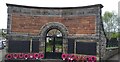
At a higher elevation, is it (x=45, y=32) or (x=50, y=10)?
(x=50, y=10)

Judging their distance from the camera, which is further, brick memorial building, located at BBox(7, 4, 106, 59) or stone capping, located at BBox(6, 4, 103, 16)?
stone capping, located at BBox(6, 4, 103, 16)

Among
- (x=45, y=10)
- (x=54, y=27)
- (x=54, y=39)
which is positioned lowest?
(x=54, y=39)

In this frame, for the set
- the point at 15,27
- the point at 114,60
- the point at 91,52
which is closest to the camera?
the point at 114,60

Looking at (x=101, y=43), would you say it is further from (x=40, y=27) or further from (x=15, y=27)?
(x=15, y=27)

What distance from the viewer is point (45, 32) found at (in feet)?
60.1

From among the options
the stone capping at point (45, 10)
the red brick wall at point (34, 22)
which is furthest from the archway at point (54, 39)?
the stone capping at point (45, 10)

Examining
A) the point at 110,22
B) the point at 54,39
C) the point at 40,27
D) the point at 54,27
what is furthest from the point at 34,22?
the point at 110,22

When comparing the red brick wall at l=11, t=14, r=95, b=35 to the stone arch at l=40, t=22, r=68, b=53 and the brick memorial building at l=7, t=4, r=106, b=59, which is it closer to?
the brick memorial building at l=7, t=4, r=106, b=59

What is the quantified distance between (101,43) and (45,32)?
444cm

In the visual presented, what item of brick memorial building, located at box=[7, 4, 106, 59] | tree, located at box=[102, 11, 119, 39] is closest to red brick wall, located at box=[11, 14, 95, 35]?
brick memorial building, located at box=[7, 4, 106, 59]

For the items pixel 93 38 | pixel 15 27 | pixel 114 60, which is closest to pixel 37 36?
pixel 15 27

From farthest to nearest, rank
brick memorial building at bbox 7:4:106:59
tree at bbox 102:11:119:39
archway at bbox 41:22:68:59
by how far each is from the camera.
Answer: tree at bbox 102:11:119:39, archway at bbox 41:22:68:59, brick memorial building at bbox 7:4:106:59

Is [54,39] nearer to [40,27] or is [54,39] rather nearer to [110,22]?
[40,27]

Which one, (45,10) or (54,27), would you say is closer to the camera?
(54,27)
